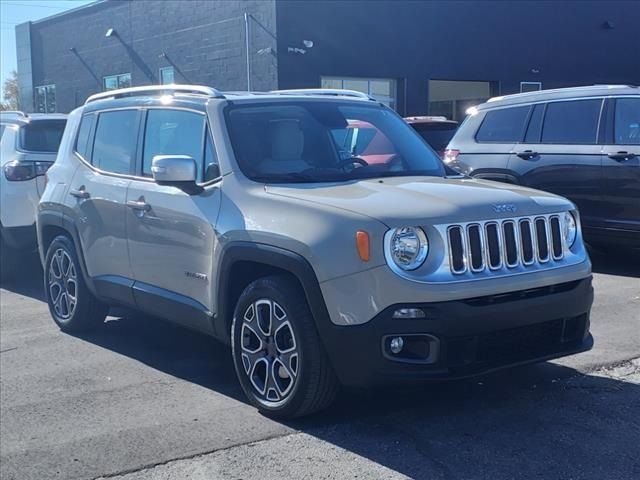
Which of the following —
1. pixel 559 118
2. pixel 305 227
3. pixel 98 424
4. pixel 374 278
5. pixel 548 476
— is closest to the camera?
pixel 548 476

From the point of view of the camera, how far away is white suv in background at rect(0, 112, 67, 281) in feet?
28.8

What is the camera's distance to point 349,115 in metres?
5.77

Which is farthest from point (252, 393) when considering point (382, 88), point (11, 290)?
point (382, 88)

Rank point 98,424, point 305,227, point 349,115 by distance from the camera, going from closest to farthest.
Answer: point 305,227 → point 98,424 → point 349,115

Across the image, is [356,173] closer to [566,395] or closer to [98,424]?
[566,395]

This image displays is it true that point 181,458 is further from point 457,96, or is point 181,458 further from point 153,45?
point 457,96

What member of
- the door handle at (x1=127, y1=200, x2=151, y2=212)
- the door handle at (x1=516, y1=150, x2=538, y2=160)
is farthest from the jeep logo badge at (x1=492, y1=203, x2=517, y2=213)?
the door handle at (x1=516, y1=150, x2=538, y2=160)

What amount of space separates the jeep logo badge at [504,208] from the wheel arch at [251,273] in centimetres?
106

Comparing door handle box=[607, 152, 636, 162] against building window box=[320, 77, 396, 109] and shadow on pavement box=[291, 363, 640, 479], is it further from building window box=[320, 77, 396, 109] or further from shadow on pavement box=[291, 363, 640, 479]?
building window box=[320, 77, 396, 109]

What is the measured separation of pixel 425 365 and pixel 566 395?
1.26 meters

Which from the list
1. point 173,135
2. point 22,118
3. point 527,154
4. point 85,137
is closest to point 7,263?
point 22,118

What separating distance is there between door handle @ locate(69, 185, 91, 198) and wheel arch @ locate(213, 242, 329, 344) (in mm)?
1994

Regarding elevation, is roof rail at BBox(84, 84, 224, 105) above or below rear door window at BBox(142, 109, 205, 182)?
A: above

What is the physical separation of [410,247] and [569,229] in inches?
49.0
